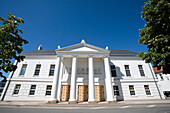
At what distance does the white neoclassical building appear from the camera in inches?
552

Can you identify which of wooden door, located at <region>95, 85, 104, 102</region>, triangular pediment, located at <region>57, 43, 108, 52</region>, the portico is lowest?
wooden door, located at <region>95, 85, 104, 102</region>

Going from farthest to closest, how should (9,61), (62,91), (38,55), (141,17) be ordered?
(38,55), (62,91), (141,17), (9,61)

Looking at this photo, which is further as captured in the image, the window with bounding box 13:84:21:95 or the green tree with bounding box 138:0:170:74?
the window with bounding box 13:84:21:95

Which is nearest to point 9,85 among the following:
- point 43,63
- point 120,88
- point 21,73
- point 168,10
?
point 21,73

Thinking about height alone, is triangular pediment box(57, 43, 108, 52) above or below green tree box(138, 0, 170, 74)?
above

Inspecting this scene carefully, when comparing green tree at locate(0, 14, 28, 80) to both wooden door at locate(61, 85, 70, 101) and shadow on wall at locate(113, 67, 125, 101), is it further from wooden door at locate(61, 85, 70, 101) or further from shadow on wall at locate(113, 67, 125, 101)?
shadow on wall at locate(113, 67, 125, 101)

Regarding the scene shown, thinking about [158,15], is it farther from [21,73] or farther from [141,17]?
[21,73]

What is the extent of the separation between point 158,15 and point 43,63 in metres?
17.9

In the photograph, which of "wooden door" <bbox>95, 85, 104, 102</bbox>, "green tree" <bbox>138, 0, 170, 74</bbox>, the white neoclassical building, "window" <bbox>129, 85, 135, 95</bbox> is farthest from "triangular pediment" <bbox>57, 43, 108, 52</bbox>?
"green tree" <bbox>138, 0, 170, 74</bbox>

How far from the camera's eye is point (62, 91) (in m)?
14.2

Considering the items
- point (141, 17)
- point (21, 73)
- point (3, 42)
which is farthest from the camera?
point (21, 73)

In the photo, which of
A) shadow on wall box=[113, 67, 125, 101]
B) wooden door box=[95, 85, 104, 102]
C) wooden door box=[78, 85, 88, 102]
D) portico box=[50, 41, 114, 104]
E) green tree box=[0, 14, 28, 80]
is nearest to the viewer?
green tree box=[0, 14, 28, 80]

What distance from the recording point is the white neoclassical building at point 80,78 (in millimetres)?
14023

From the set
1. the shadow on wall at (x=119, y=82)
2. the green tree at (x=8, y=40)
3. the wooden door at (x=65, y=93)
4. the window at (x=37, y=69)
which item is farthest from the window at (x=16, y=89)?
the shadow on wall at (x=119, y=82)
